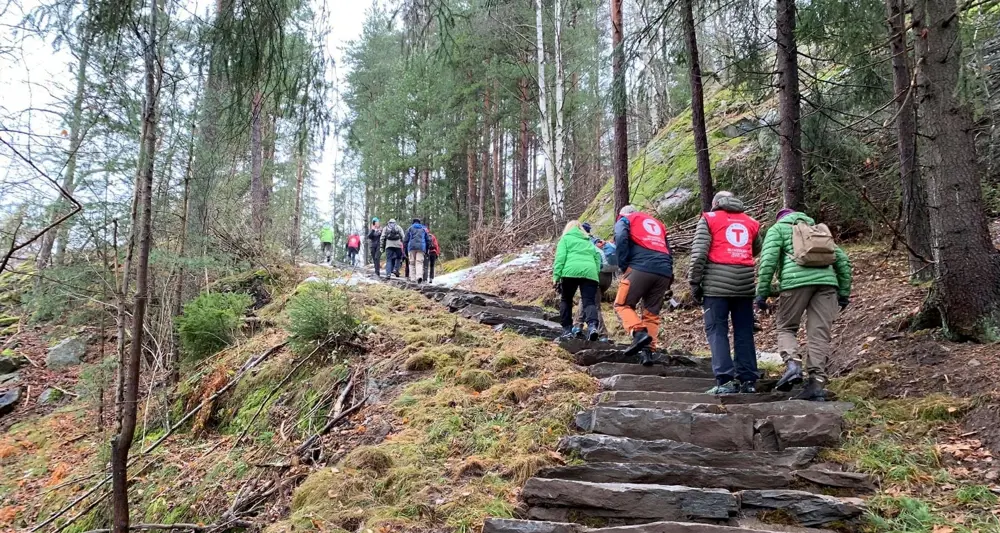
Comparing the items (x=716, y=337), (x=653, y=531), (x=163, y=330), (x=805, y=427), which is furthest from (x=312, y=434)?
(x=163, y=330)

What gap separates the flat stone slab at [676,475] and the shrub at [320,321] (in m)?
3.90

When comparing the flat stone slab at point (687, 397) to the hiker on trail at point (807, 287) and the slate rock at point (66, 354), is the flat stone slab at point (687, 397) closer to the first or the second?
the hiker on trail at point (807, 287)

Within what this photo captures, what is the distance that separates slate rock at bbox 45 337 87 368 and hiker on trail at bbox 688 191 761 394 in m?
14.3

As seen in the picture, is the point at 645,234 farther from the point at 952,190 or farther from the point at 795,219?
the point at 952,190

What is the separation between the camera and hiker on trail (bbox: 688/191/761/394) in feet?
16.8

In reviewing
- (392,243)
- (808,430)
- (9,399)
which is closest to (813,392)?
(808,430)

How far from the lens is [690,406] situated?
4617 millimetres

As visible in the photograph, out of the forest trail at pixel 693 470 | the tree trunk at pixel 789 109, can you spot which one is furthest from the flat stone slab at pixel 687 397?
the tree trunk at pixel 789 109

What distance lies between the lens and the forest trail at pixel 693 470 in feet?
10.8

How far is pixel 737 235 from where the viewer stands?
523cm

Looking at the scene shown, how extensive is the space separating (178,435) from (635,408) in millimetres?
6278

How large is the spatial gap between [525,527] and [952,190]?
4.84 m

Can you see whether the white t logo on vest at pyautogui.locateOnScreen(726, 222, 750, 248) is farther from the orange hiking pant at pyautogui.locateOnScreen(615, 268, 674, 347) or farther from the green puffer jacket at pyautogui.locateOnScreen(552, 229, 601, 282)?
the green puffer jacket at pyautogui.locateOnScreen(552, 229, 601, 282)

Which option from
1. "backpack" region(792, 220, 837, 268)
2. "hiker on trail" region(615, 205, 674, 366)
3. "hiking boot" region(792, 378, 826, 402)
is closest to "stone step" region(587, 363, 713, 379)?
"hiker on trail" region(615, 205, 674, 366)
